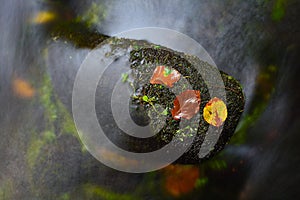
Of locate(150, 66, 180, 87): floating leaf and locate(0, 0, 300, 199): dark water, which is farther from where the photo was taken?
locate(150, 66, 180, 87): floating leaf

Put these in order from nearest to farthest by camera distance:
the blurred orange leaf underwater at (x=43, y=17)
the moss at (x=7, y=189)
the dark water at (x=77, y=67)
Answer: the dark water at (x=77, y=67), the moss at (x=7, y=189), the blurred orange leaf underwater at (x=43, y=17)

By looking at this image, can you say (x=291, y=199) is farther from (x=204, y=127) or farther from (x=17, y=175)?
(x=17, y=175)

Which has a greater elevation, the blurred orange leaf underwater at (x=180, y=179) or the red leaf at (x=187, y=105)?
the red leaf at (x=187, y=105)

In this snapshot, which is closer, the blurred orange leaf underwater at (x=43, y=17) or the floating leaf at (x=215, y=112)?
the floating leaf at (x=215, y=112)

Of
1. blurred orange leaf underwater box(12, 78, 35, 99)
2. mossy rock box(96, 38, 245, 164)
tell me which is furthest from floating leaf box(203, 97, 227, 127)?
blurred orange leaf underwater box(12, 78, 35, 99)

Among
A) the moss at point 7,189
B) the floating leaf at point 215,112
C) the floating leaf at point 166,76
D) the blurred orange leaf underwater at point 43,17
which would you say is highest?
the blurred orange leaf underwater at point 43,17

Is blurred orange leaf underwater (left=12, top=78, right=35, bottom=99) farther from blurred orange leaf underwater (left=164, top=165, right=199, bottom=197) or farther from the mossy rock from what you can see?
blurred orange leaf underwater (left=164, top=165, right=199, bottom=197)

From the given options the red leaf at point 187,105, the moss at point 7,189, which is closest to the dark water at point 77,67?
the moss at point 7,189

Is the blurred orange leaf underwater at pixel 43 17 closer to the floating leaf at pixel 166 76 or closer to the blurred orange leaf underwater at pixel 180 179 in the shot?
the floating leaf at pixel 166 76
